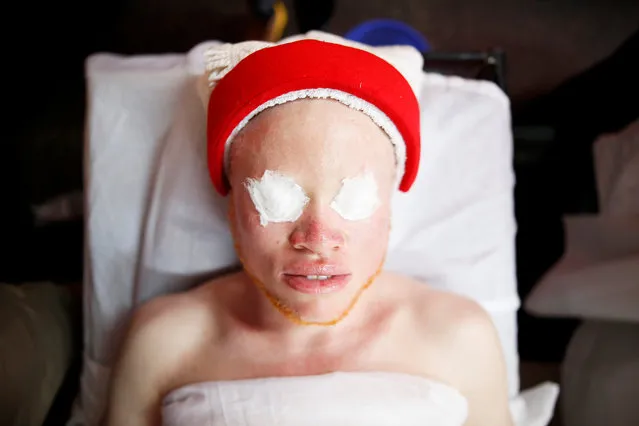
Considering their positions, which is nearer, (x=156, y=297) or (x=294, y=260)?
(x=294, y=260)

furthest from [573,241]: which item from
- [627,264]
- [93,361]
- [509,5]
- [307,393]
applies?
[93,361]

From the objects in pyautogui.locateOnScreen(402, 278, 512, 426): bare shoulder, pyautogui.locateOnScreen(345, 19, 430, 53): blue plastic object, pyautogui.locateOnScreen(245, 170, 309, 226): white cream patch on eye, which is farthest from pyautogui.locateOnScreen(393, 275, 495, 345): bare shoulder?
pyautogui.locateOnScreen(345, 19, 430, 53): blue plastic object

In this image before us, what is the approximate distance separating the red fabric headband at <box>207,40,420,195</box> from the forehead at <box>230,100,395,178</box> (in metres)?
→ 0.02

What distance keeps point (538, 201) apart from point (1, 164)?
146cm

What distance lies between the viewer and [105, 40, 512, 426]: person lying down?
0.72 meters

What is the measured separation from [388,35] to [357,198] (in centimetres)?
79

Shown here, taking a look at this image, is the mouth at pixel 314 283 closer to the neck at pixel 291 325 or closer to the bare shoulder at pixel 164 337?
the neck at pixel 291 325

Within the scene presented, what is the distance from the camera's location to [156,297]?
3.25 ft

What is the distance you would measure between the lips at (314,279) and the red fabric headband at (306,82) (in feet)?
0.66

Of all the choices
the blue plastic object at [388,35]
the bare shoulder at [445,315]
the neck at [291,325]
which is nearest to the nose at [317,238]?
the neck at [291,325]

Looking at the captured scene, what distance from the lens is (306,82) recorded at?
715 mm

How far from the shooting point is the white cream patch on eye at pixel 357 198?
718 millimetres

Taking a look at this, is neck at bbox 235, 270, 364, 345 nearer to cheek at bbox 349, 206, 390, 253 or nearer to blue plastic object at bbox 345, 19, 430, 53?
cheek at bbox 349, 206, 390, 253

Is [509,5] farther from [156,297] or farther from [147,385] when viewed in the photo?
[147,385]
